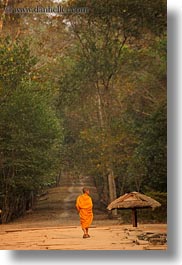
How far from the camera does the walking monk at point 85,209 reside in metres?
8.37

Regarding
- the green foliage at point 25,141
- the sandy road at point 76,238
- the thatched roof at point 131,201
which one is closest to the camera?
the sandy road at point 76,238

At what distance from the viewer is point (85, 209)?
27.6 ft

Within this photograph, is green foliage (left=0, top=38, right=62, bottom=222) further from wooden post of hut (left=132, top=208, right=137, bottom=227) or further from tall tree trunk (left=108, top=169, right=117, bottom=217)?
wooden post of hut (left=132, top=208, right=137, bottom=227)

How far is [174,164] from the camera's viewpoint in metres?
8.13

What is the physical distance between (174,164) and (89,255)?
1.55 m

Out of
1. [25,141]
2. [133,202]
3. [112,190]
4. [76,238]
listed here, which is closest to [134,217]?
[133,202]

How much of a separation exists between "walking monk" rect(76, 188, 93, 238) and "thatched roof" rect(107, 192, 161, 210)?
26cm

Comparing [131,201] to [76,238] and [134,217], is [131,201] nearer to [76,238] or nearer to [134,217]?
[134,217]

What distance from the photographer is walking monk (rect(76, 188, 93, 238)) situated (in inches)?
329

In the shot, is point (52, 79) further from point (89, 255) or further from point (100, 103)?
point (89, 255)

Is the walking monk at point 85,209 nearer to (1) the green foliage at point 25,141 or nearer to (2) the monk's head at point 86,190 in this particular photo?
(2) the monk's head at point 86,190

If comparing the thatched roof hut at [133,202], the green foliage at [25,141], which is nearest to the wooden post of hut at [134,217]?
the thatched roof hut at [133,202]

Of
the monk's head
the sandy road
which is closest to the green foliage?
the sandy road

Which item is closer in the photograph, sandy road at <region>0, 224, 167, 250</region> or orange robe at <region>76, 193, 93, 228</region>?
sandy road at <region>0, 224, 167, 250</region>
